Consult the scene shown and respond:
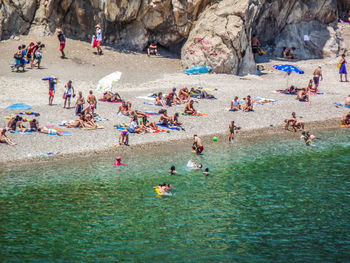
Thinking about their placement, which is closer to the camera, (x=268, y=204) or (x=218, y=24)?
(x=268, y=204)

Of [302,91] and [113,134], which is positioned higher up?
[302,91]

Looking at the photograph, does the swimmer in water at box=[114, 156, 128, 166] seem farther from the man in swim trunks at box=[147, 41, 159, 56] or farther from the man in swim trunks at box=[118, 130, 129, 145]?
the man in swim trunks at box=[147, 41, 159, 56]

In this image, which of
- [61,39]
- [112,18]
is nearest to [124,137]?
[61,39]

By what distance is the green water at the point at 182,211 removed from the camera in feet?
48.6

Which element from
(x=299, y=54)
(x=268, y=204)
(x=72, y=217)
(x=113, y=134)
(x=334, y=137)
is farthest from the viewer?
(x=299, y=54)

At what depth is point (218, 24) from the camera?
3881 centimetres

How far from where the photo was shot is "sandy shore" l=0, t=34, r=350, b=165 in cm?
2552

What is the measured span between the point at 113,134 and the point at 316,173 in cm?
1079

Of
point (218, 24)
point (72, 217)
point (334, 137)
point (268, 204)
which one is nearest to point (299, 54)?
point (218, 24)

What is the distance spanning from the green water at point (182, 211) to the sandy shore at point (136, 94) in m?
2.24

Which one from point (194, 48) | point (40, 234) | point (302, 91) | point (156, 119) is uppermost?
point (194, 48)

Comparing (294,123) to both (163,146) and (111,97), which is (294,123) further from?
(111,97)

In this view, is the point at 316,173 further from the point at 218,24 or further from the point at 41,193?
the point at 218,24

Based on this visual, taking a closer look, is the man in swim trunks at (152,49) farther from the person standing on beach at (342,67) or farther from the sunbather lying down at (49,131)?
the sunbather lying down at (49,131)
